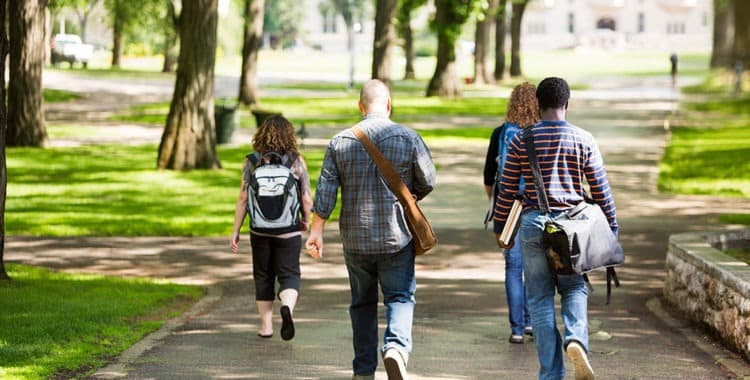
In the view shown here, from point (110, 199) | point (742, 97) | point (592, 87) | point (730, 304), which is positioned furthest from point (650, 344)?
point (592, 87)

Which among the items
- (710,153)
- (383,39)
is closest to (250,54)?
(383,39)

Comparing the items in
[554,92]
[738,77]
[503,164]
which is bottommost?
[503,164]

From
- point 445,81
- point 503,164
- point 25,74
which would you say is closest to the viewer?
point 503,164

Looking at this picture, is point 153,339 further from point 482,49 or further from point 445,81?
point 482,49

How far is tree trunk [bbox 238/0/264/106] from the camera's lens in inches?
1471

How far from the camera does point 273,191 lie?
8383 millimetres

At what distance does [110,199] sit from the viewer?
58.2ft

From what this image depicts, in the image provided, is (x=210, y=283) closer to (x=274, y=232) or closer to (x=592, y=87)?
(x=274, y=232)

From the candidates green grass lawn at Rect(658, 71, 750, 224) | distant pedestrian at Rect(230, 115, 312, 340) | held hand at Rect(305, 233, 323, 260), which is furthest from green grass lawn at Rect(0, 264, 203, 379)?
green grass lawn at Rect(658, 71, 750, 224)

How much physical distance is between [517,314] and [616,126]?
24016mm

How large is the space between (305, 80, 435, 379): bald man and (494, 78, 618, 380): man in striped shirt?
52 cm

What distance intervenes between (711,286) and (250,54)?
2971cm

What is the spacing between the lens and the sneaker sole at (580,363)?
6496 mm

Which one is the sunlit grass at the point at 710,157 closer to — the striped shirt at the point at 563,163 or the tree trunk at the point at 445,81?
the tree trunk at the point at 445,81
